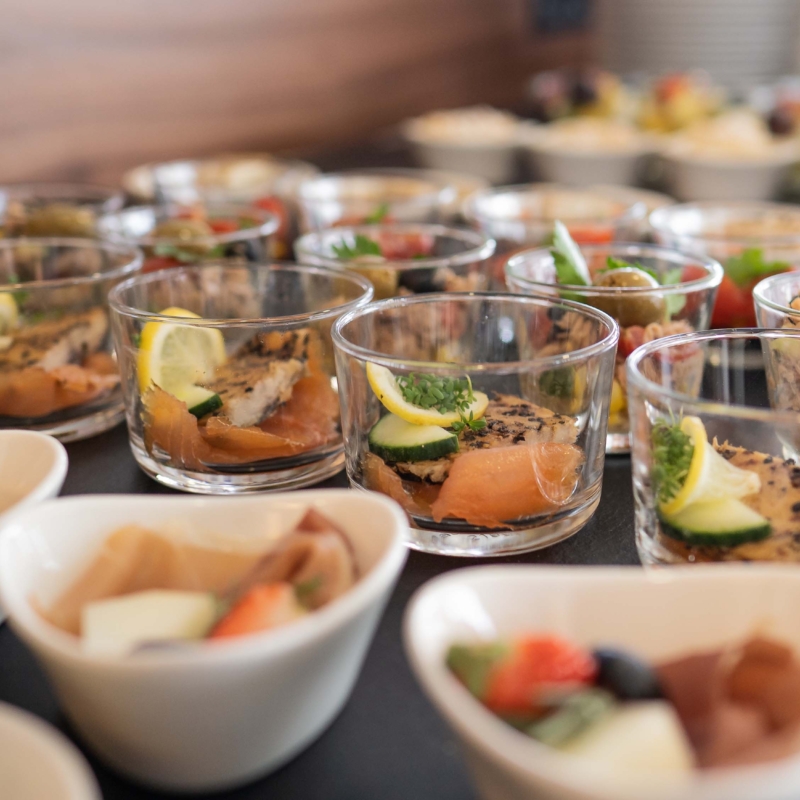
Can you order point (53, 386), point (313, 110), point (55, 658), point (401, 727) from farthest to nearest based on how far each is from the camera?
1. point (313, 110)
2. point (53, 386)
3. point (401, 727)
4. point (55, 658)

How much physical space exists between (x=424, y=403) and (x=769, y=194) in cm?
160

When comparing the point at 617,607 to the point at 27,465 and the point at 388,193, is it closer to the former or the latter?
the point at 27,465

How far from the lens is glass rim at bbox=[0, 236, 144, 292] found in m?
1.05

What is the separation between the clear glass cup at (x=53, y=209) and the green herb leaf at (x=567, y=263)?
2.69 ft

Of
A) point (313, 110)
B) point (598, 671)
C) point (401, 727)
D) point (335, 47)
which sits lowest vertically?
point (401, 727)

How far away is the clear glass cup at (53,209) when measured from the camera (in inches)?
59.7

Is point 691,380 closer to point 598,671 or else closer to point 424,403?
point 424,403

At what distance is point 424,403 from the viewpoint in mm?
819

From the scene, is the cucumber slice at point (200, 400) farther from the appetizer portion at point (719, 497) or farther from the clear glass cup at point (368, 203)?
the clear glass cup at point (368, 203)

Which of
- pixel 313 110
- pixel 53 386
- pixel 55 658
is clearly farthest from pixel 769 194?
pixel 55 658

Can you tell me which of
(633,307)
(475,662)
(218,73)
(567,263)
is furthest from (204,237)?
(218,73)

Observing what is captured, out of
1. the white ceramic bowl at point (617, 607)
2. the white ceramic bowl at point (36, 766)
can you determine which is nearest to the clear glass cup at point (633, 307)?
the white ceramic bowl at point (617, 607)

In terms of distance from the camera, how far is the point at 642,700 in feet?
1.68

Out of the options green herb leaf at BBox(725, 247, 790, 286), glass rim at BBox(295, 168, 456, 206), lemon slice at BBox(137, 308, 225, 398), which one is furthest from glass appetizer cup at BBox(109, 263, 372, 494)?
glass rim at BBox(295, 168, 456, 206)
